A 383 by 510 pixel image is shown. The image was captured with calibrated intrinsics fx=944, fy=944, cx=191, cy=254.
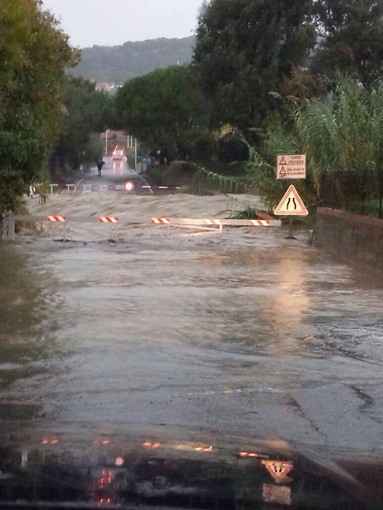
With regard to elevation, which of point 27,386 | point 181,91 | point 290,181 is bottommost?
point 27,386

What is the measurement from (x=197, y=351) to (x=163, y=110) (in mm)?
64091

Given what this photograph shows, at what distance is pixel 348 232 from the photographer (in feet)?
67.6

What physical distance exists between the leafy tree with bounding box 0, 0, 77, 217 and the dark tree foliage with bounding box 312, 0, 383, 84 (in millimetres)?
31295

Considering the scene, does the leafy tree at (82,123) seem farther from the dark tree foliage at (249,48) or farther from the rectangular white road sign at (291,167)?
the rectangular white road sign at (291,167)

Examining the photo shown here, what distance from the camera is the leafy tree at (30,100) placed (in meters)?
21.3

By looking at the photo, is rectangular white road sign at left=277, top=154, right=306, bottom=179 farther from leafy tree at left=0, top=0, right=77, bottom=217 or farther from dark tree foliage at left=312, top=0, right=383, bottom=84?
dark tree foliage at left=312, top=0, right=383, bottom=84

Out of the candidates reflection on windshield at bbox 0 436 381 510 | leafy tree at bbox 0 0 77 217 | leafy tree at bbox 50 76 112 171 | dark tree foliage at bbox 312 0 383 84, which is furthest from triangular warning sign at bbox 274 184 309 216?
leafy tree at bbox 50 76 112 171

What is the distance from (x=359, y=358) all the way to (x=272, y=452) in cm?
428

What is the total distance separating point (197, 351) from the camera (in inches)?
406

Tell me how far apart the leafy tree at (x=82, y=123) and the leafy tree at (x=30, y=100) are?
52.0m

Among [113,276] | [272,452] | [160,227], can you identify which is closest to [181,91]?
[160,227]

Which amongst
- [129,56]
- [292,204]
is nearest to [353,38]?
[292,204]

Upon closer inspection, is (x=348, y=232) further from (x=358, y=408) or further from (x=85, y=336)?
(x=358, y=408)

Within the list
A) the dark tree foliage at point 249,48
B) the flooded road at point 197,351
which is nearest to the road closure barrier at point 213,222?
the flooded road at point 197,351
